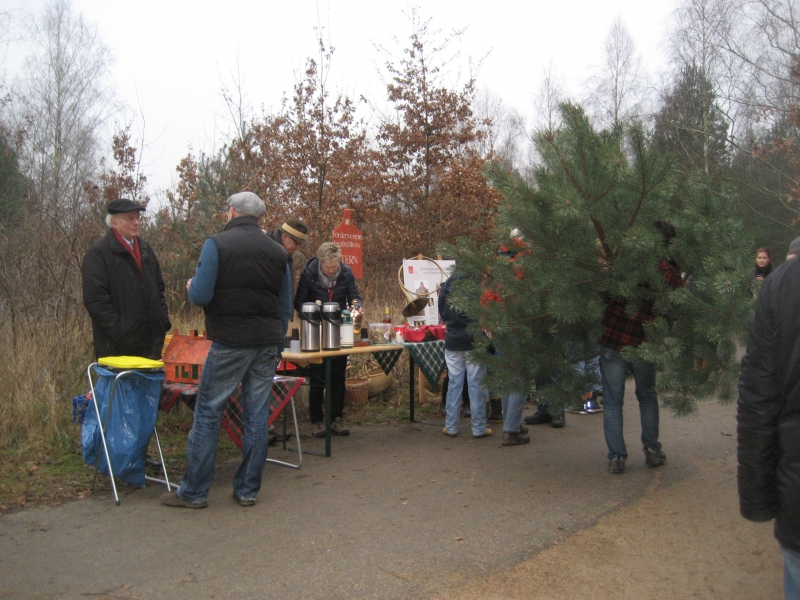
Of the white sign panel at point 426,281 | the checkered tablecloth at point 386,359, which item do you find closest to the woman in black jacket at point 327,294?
the checkered tablecloth at point 386,359

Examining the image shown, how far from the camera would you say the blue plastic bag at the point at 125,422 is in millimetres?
4832

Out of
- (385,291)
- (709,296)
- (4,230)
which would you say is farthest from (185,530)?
(385,291)

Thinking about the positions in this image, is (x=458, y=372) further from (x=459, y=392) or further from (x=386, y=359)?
(x=386, y=359)

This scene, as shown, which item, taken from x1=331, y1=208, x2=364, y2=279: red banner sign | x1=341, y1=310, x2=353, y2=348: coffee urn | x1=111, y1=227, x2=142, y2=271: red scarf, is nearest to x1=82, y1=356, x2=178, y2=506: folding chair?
x1=111, y1=227, x2=142, y2=271: red scarf

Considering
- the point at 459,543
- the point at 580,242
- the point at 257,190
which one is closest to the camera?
the point at 459,543

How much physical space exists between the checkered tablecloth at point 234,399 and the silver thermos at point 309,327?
26.0 inches

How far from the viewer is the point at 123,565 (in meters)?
3.75

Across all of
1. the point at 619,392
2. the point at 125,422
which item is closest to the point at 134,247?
the point at 125,422

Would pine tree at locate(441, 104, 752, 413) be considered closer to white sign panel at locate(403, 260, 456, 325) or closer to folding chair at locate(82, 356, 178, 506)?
folding chair at locate(82, 356, 178, 506)

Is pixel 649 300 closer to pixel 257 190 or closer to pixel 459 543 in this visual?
pixel 459 543

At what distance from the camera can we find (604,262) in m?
5.17

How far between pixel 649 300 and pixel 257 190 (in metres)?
9.04

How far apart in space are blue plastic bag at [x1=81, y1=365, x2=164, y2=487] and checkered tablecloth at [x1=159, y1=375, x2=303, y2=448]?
0.34 m

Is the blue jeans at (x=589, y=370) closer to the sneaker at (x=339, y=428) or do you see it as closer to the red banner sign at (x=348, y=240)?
the sneaker at (x=339, y=428)
